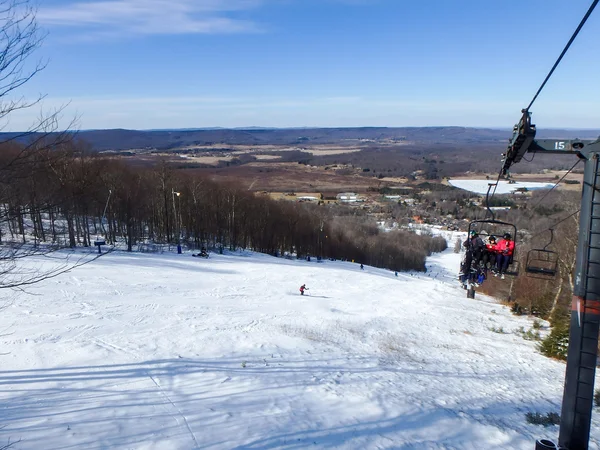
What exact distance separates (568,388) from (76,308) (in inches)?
671

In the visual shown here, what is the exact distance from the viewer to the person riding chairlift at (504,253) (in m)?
11.0

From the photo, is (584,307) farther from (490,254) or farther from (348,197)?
(348,197)

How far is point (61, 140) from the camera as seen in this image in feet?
18.9

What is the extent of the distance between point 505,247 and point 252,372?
26.8 feet

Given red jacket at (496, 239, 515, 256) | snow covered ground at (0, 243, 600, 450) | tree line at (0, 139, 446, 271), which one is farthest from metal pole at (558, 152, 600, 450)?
tree line at (0, 139, 446, 271)

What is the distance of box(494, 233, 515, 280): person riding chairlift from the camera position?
11.0m

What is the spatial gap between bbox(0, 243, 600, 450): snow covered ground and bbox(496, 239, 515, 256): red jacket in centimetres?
438

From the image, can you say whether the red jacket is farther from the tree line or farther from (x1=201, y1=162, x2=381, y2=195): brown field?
(x1=201, y1=162, x2=381, y2=195): brown field

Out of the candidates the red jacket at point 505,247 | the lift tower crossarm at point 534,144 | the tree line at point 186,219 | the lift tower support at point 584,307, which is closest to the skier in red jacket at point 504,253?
the red jacket at point 505,247

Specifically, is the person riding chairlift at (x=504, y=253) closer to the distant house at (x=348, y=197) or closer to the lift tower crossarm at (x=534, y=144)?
the lift tower crossarm at (x=534, y=144)

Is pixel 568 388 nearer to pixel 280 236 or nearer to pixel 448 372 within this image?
pixel 448 372

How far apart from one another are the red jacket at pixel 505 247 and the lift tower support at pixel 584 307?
4652mm

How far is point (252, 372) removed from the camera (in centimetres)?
1151

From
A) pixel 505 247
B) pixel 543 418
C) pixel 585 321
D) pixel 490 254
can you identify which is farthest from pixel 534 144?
pixel 543 418
